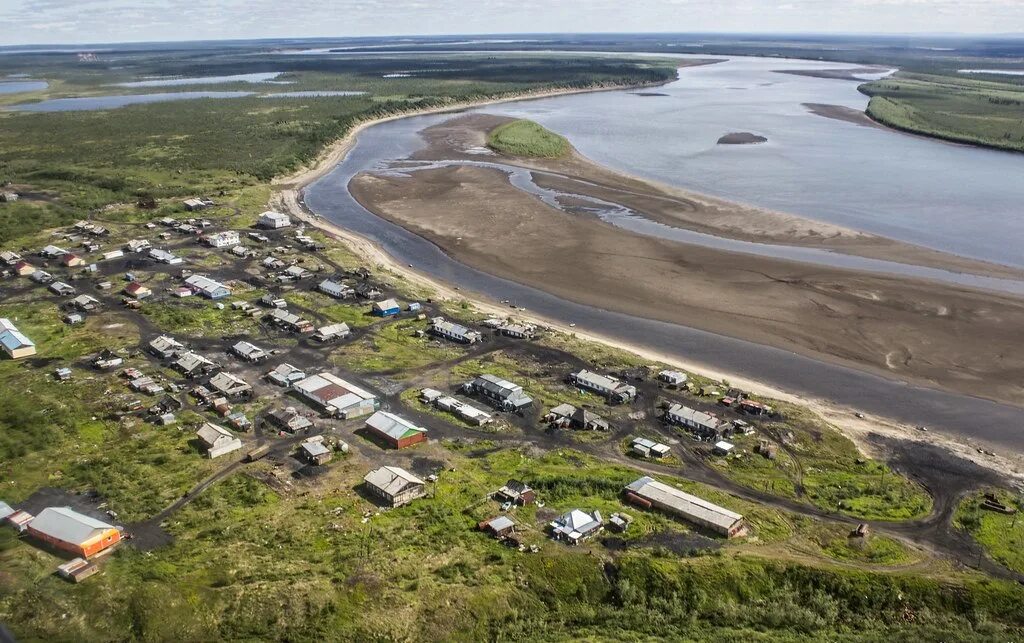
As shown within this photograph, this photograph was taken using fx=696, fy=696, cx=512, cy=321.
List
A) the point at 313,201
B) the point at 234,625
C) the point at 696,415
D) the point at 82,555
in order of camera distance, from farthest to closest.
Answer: the point at 313,201, the point at 696,415, the point at 82,555, the point at 234,625

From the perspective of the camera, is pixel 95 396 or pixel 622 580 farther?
pixel 95 396

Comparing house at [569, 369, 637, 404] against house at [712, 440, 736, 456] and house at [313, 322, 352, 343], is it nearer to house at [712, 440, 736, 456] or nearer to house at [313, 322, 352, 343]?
house at [712, 440, 736, 456]

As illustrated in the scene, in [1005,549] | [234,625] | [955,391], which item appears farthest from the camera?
[955,391]

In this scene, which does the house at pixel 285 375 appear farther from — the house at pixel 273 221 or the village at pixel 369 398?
the house at pixel 273 221

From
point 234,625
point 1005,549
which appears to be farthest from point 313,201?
point 1005,549

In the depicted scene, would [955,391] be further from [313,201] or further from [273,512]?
[313,201]

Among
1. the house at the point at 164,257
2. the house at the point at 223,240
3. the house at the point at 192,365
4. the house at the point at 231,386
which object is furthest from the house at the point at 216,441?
the house at the point at 223,240

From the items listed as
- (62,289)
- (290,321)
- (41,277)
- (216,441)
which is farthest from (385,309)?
(41,277)
